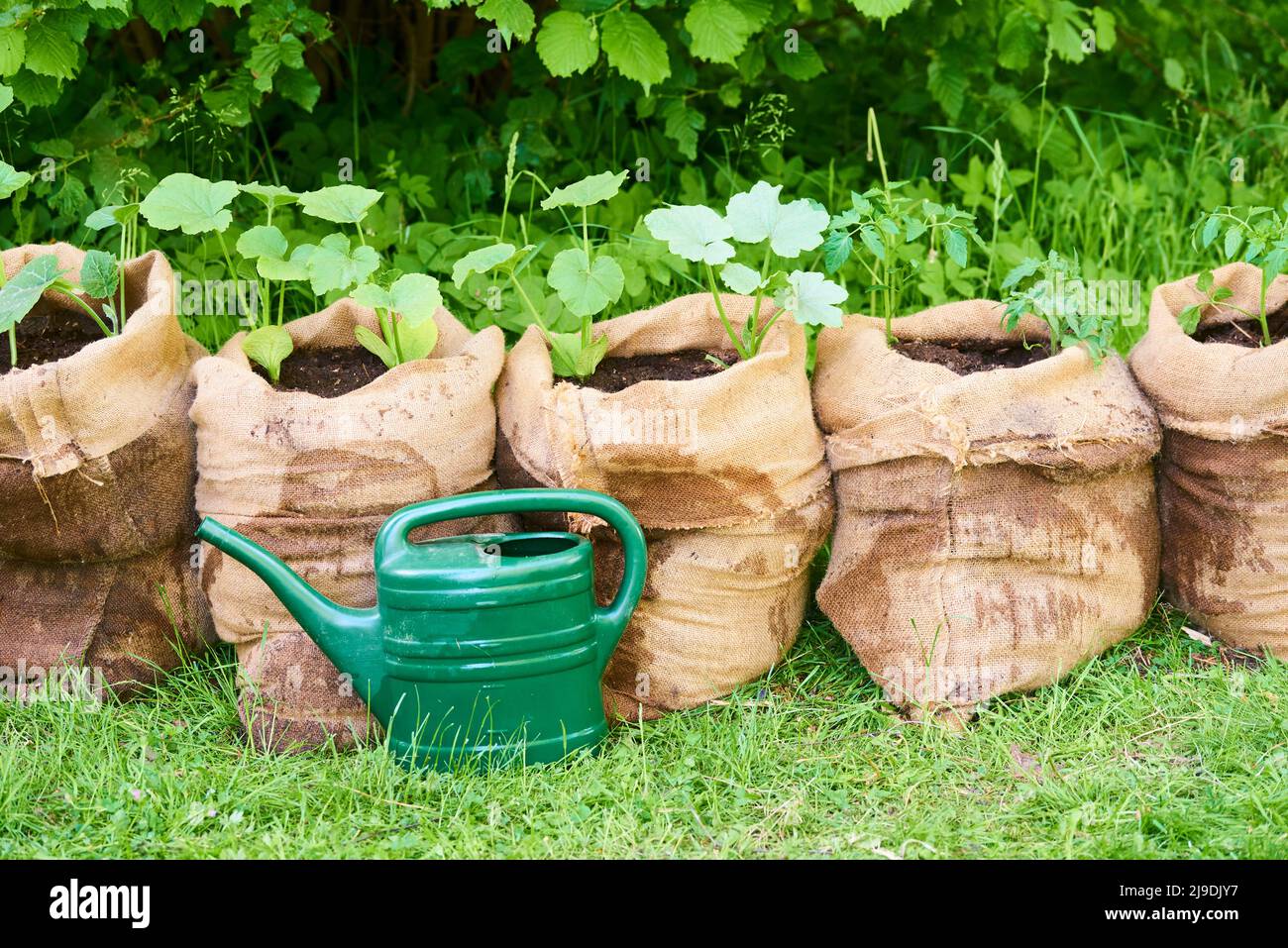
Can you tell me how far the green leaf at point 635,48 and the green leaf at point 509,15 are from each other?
0.58 feet

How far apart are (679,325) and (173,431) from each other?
983 millimetres

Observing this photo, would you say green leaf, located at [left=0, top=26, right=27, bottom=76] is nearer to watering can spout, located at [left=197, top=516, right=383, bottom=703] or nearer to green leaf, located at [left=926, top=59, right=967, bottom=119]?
watering can spout, located at [left=197, top=516, right=383, bottom=703]

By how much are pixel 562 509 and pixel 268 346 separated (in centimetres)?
70

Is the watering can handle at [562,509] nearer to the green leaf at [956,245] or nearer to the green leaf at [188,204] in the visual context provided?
the green leaf at [188,204]

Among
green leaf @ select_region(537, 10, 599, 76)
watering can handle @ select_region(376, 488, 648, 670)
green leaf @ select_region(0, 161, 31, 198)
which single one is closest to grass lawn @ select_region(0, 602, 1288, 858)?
watering can handle @ select_region(376, 488, 648, 670)

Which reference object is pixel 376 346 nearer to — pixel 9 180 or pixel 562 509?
pixel 562 509

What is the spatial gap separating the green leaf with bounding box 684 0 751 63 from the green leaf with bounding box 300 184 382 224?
0.87 m

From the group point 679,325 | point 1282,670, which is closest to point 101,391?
point 679,325

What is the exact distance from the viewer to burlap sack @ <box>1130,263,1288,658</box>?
98.0 inches

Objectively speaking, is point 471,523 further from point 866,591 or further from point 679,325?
point 866,591

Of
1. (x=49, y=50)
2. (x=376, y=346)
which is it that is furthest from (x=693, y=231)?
(x=49, y=50)

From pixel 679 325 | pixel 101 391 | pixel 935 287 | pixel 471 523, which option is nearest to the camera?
pixel 101 391

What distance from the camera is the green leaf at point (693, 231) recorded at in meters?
2.47

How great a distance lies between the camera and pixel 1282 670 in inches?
101
